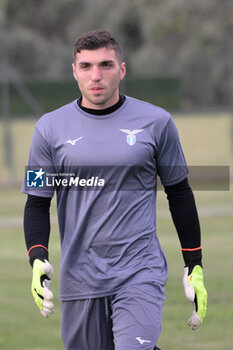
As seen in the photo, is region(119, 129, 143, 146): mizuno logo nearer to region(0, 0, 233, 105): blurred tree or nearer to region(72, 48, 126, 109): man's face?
region(72, 48, 126, 109): man's face

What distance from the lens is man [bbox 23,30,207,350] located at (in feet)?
17.0

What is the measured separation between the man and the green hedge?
70.5ft

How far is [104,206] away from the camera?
17.1ft

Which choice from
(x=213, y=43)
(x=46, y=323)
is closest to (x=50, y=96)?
(x=213, y=43)

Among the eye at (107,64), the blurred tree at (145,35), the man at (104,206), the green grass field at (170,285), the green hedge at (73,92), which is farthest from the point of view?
the blurred tree at (145,35)

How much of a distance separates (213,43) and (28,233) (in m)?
33.9

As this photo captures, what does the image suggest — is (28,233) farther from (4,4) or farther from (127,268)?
(4,4)

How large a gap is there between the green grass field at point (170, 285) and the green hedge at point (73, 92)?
3360mm

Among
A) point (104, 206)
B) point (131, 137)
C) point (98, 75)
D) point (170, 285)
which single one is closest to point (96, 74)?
point (98, 75)

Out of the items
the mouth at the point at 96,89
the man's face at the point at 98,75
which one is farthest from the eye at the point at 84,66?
the mouth at the point at 96,89

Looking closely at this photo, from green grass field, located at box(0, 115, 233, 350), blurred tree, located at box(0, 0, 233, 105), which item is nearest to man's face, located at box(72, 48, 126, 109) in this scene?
green grass field, located at box(0, 115, 233, 350)

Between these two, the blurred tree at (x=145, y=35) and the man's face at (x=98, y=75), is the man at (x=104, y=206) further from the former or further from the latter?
the blurred tree at (x=145, y=35)

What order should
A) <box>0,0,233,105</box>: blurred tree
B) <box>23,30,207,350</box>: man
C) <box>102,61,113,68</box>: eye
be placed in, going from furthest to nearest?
<box>0,0,233,105</box>: blurred tree < <box>102,61,113,68</box>: eye < <box>23,30,207,350</box>: man

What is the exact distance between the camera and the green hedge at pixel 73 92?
89.1ft
